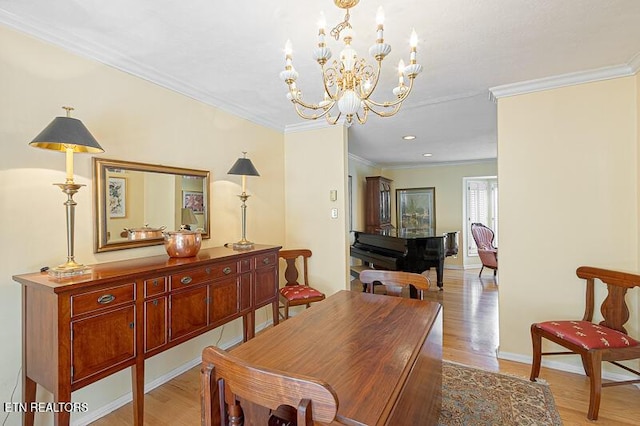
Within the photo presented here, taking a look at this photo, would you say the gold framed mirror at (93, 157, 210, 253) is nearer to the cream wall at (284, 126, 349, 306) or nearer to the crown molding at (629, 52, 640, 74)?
the cream wall at (284, 126, 349, 306)

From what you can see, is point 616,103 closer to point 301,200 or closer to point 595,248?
point 595,248

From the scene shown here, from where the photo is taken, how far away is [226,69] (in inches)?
90.6

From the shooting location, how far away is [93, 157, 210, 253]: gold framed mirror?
80.7 inches

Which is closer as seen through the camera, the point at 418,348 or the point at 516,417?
the point at 418,348

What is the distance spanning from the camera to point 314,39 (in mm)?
1909

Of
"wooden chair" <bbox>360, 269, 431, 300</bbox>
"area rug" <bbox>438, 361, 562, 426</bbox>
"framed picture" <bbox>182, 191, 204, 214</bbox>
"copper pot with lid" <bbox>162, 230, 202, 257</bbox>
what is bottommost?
"area rug" <bbox>438, 361, 562, 426</bbox>

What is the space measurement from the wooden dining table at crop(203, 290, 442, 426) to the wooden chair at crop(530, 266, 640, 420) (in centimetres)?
107

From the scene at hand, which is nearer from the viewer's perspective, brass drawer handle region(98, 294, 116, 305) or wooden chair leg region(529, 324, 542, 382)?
brass drawer handle region(98, 294, 116, 305)

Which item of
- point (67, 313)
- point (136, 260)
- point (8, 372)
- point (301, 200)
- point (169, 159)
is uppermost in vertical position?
point (169, 159)

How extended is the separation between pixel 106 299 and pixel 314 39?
191cm

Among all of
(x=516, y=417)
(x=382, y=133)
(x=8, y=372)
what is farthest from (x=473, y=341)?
A: (x=8, y=372)

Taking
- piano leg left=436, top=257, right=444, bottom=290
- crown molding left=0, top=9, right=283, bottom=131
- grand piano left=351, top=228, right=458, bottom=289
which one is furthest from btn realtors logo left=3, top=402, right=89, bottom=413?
piano leg left=436, top=257, right=444, bottom=290

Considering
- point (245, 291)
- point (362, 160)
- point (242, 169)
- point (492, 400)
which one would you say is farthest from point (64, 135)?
point (362, 160)

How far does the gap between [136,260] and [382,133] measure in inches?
131
